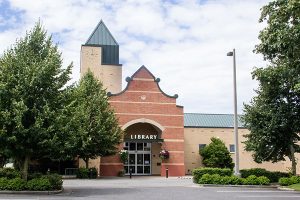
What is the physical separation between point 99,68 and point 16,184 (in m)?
32.1

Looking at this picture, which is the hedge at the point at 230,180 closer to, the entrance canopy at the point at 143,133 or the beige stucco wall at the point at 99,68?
the entrance canopy at the point at 143,133

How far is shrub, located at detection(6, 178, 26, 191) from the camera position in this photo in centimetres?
2150

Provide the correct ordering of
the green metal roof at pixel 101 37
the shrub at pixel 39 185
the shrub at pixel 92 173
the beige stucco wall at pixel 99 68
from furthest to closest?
the green metal roof at pixel 101 37, the beige stucco wall at pixel 99 68, the shrub at pixel 92 173, the shrub at pixel 39 185

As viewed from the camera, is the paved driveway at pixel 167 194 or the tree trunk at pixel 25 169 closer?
the paved driveway at pixel 167 194

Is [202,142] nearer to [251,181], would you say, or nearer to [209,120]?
[209,120]

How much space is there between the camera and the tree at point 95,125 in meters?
36.8

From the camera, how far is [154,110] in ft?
147

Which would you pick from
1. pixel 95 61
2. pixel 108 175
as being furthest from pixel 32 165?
pixel 95 61

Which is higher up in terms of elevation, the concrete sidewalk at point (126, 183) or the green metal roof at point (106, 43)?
the green metal roof at point (106, 43)

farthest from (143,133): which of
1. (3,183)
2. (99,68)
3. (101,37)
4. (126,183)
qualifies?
(3,183)

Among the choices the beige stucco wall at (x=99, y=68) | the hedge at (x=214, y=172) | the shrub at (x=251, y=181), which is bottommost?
the shrub at (x=251, y=181)

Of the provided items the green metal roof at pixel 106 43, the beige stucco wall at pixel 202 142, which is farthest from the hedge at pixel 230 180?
the green metal roof at pixel 106 43

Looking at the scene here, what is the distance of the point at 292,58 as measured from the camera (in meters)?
18.8

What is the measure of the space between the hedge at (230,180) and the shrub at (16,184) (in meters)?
11.6
